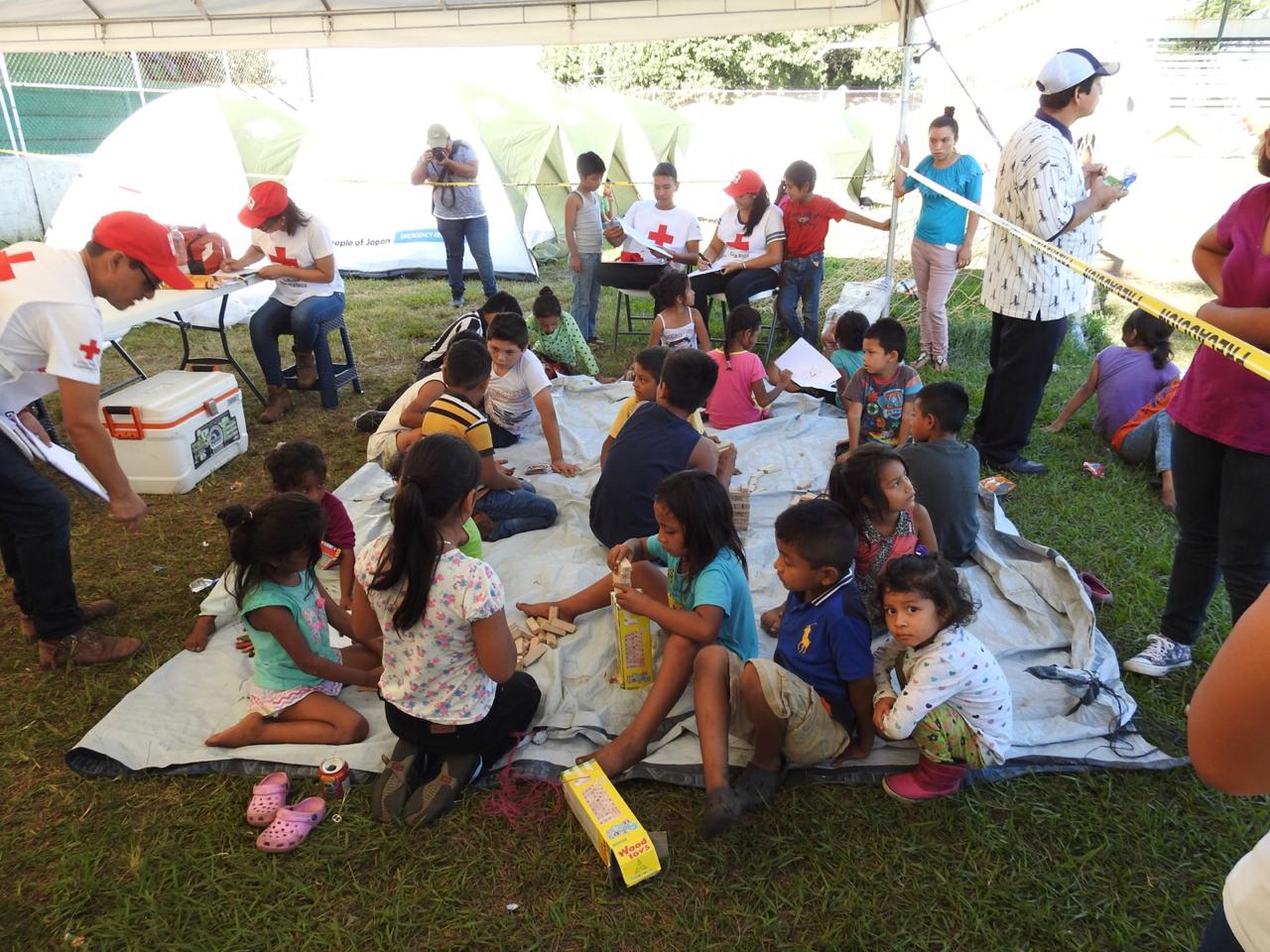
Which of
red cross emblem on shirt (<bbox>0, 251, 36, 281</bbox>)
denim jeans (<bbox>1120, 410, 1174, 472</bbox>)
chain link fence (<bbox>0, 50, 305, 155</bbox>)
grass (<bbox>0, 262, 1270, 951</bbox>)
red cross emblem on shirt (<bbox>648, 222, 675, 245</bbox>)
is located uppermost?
chain link fence (<bbox>0, 50, 305, 155</bbox>)

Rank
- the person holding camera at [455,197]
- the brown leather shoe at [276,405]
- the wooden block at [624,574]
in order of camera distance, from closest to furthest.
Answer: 1. the wooden block at [624,574]
2. the brown leather shoe at [276,405]
3. the person holding camera at [455,197]

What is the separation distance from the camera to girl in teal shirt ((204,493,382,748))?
7.54 feet

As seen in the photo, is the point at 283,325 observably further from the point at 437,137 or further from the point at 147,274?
the point at 437,137

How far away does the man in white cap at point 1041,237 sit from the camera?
3600 mm

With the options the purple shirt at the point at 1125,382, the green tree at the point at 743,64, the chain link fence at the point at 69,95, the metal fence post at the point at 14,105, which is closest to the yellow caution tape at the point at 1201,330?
the purple shirt at the point at 1125,382

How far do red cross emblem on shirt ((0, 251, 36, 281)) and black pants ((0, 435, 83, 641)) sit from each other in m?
0.52

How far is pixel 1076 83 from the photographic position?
3.50 metres

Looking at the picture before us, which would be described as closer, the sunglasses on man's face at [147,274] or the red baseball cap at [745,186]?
the sunglasses on man's face at [147,274]

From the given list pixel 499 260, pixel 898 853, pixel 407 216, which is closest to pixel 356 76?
pixel 407 216

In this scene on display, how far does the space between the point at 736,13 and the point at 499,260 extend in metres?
4.46

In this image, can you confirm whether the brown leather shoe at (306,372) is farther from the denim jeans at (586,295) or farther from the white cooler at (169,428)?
the denim jeans at (586,295)

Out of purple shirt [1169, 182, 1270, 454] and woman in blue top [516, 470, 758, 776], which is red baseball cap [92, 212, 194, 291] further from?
purple shirt [1169, 182, 1270, 454]

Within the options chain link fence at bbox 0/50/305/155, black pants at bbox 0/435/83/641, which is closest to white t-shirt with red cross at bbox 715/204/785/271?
black pants at bbox 0/435/83/641

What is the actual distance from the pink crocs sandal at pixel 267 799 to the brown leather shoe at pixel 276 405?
332 cm
